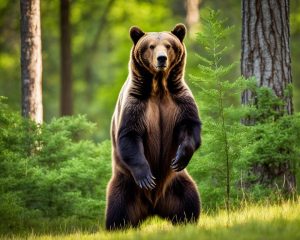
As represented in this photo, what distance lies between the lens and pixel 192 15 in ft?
65.7

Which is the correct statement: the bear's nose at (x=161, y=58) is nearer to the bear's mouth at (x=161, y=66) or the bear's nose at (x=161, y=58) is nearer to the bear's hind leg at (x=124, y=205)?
the bear's mouth at (x=161, y=66)

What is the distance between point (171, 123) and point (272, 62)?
2.72 meters

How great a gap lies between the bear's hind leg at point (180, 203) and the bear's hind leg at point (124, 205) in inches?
8.4

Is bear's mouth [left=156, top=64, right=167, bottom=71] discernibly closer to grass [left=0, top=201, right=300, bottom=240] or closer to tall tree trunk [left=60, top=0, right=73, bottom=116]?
grass [left=0, top=201, right=300, bottom=240]

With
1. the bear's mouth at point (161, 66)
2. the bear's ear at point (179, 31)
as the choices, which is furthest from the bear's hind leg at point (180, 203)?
the bear's ear at point (179, 31)

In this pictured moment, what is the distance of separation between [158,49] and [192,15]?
13.6m

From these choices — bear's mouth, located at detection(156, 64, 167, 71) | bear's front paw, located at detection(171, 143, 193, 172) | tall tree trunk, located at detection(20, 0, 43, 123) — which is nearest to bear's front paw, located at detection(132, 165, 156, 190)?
bear's front paw, located at detection(171, 143, 193, 172)

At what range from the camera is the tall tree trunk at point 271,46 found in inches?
356

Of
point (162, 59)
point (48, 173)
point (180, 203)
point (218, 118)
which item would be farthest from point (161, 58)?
point (48, 173)

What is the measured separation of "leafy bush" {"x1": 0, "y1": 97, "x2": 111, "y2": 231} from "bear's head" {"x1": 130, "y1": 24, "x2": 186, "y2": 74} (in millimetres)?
2500

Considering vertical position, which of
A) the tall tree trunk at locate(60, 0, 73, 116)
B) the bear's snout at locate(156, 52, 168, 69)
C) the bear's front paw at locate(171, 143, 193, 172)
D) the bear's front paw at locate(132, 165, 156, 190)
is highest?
the tall tree trunk at locate(60, 0, 73, 116)

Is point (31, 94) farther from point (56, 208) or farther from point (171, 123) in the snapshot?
point (171, 123)

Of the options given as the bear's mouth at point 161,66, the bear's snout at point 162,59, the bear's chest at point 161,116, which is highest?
the bear's snout at point 162,59

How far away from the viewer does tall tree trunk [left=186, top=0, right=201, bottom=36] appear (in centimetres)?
1953
